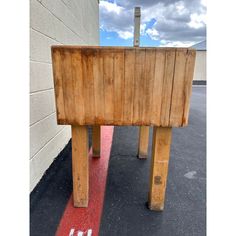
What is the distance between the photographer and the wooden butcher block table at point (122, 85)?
1142 mm

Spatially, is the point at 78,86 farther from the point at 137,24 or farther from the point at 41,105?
the point at 137,24

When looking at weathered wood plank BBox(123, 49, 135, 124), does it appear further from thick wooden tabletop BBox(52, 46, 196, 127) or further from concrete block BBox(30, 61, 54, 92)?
concrete block BBox(30, 61, 54, 92)

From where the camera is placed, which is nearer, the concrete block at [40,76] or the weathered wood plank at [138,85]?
the weathered wood plank at [138,85]

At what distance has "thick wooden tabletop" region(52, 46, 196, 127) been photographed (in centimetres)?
114

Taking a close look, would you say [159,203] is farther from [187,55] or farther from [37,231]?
[187,55]

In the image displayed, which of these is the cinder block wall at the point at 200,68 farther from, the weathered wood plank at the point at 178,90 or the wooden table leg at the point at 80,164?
the wooden table leg at the point at 80,164

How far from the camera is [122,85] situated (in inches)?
47.3

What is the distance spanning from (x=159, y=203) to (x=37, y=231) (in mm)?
814

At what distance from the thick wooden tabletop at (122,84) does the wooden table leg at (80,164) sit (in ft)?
0.37

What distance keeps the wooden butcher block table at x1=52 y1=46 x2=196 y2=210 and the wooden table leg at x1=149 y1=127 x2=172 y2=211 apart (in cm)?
4

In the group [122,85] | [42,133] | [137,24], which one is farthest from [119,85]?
[137,24]

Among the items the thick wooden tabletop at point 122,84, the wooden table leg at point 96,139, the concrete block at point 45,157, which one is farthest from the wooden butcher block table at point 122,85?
the wooden table leg at point 96,139

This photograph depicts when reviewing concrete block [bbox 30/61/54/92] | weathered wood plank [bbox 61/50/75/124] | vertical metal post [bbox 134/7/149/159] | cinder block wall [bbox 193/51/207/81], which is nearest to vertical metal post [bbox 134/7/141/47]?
vertical metal post [bbox 134/7/149/159]
